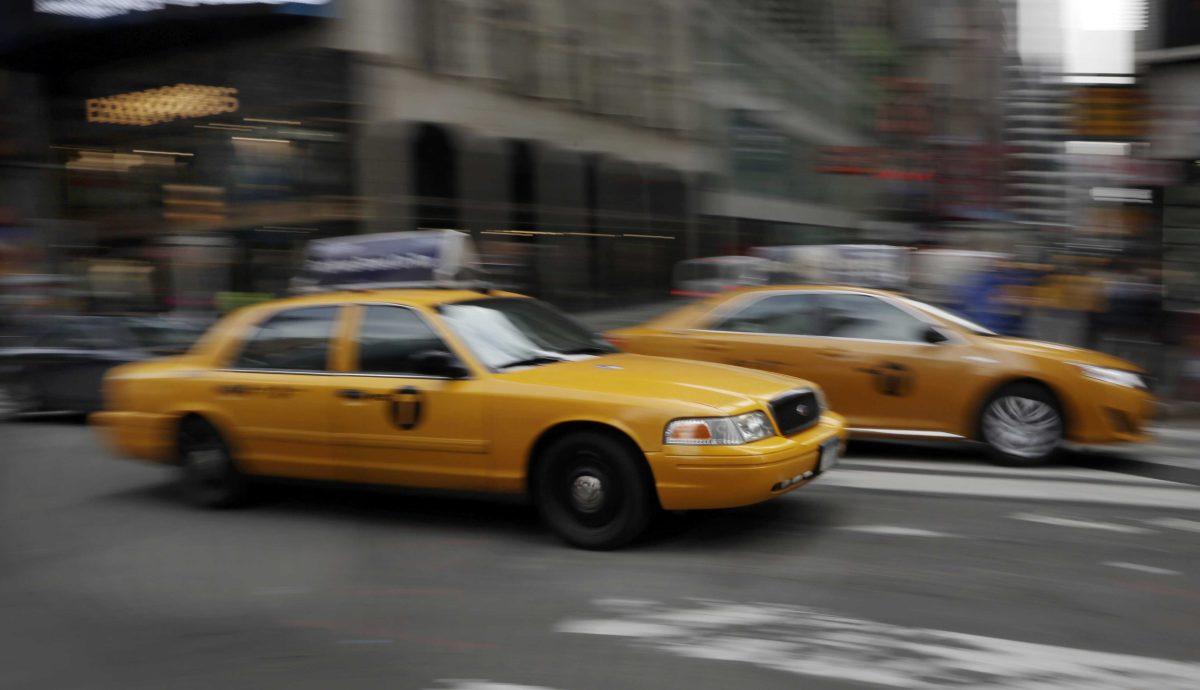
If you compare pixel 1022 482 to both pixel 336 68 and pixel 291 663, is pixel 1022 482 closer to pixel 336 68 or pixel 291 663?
pixel 291 663

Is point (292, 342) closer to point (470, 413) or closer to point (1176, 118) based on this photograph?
point (470, 413)

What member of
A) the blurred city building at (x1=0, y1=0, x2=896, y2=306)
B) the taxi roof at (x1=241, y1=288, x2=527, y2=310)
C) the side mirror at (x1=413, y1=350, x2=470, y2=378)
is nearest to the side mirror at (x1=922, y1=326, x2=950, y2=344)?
the taxi roof at (x1=241, y1=288, x2=527, y2=310)

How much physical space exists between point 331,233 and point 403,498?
13166 mm

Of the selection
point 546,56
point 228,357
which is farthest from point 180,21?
point 228,357

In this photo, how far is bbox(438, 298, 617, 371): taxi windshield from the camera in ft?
20.5

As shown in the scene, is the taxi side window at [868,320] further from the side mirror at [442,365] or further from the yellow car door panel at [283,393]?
the yellow car door panel at [283,393]

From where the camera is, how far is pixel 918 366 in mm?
8188

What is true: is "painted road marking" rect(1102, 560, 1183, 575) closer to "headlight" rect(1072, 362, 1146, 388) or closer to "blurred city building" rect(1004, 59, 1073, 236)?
"headlight" rect(1072, 362, 1146, 388)

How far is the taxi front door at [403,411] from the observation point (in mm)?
6016

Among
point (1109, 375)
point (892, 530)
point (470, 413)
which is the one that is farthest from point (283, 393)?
point (1109, 375)

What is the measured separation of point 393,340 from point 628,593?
7.44ft

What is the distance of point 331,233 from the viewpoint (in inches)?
769

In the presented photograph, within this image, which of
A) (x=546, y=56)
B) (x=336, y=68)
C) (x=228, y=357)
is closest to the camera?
(x=228, y=357)

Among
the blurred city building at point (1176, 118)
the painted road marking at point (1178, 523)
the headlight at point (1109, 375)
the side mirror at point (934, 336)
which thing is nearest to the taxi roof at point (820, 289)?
the side mirror at point (934, 336)
